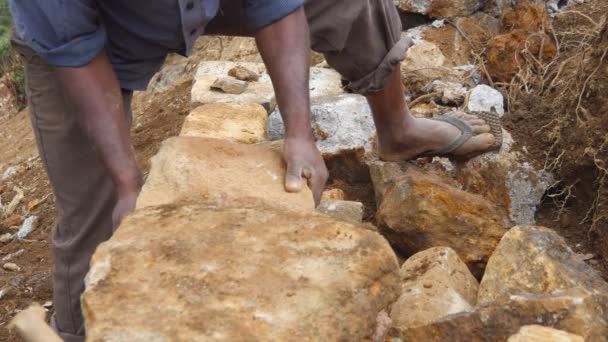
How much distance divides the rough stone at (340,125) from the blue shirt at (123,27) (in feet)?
3.38

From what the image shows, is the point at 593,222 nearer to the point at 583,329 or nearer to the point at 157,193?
the point at 583,329

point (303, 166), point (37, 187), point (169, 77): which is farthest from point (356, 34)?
point (169, 77)

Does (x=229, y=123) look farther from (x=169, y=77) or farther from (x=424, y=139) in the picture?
(x=169, y=77)

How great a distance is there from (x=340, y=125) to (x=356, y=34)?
651 millimetres

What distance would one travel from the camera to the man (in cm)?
205

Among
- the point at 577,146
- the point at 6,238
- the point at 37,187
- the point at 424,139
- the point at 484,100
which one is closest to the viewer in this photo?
the point at 577,146

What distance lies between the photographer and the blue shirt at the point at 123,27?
2020 mm

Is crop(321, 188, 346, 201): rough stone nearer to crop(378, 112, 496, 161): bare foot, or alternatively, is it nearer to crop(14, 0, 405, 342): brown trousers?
crop(378, 112, 496, 161): bare foot

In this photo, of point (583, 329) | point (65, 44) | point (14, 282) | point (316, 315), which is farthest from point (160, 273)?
point (14, 282)

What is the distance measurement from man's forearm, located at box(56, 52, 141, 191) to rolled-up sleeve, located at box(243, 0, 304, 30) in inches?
19.0

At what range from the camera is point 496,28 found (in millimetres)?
4988

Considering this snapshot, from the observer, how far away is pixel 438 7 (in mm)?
4926

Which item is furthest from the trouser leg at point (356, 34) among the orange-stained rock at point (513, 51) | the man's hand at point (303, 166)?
the orange-stained rock at point (513, 51)

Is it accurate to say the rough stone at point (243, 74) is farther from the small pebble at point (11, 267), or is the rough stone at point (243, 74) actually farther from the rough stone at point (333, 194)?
the small pebble at point (11, 267)
